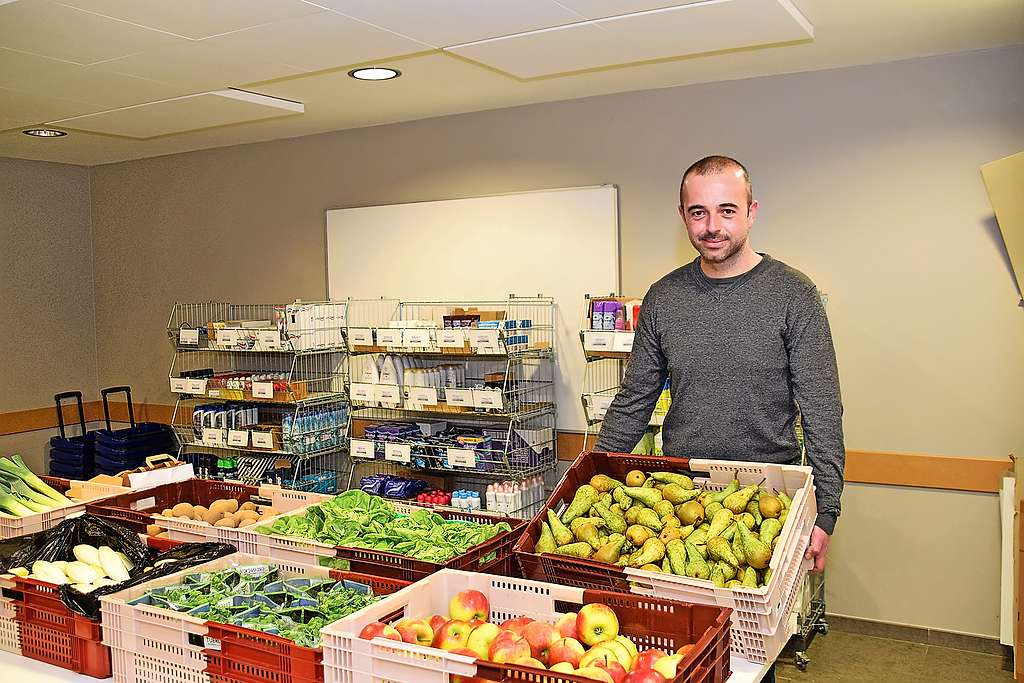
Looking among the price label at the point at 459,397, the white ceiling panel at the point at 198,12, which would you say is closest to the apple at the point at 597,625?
the white ceiling panel at the point at 198,12

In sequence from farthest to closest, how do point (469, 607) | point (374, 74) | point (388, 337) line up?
point (388, 337), point (374, 74), point (469, 607)

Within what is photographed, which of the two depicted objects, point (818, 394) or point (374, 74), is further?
point (374, 74)

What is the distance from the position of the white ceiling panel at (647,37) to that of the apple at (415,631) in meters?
2.43

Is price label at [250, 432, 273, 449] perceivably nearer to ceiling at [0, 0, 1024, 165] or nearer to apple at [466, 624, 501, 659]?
ceiling at [0, 0, 1024, 165]

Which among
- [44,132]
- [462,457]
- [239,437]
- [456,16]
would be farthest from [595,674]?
[44,132]

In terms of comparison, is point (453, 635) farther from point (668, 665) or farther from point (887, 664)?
point (887, 664)

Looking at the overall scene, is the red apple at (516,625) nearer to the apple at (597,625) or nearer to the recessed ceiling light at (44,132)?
the apple at (597,625)

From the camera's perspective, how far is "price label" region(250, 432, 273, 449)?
552 cm

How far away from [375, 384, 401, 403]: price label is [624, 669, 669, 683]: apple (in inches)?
145

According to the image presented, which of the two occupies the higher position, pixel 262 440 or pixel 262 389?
pixel 262 389

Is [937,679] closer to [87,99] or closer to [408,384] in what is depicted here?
[408,384]

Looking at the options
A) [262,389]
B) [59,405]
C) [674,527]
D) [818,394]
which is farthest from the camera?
[59,405]

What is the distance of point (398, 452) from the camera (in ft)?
16.8

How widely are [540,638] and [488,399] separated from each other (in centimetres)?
308
